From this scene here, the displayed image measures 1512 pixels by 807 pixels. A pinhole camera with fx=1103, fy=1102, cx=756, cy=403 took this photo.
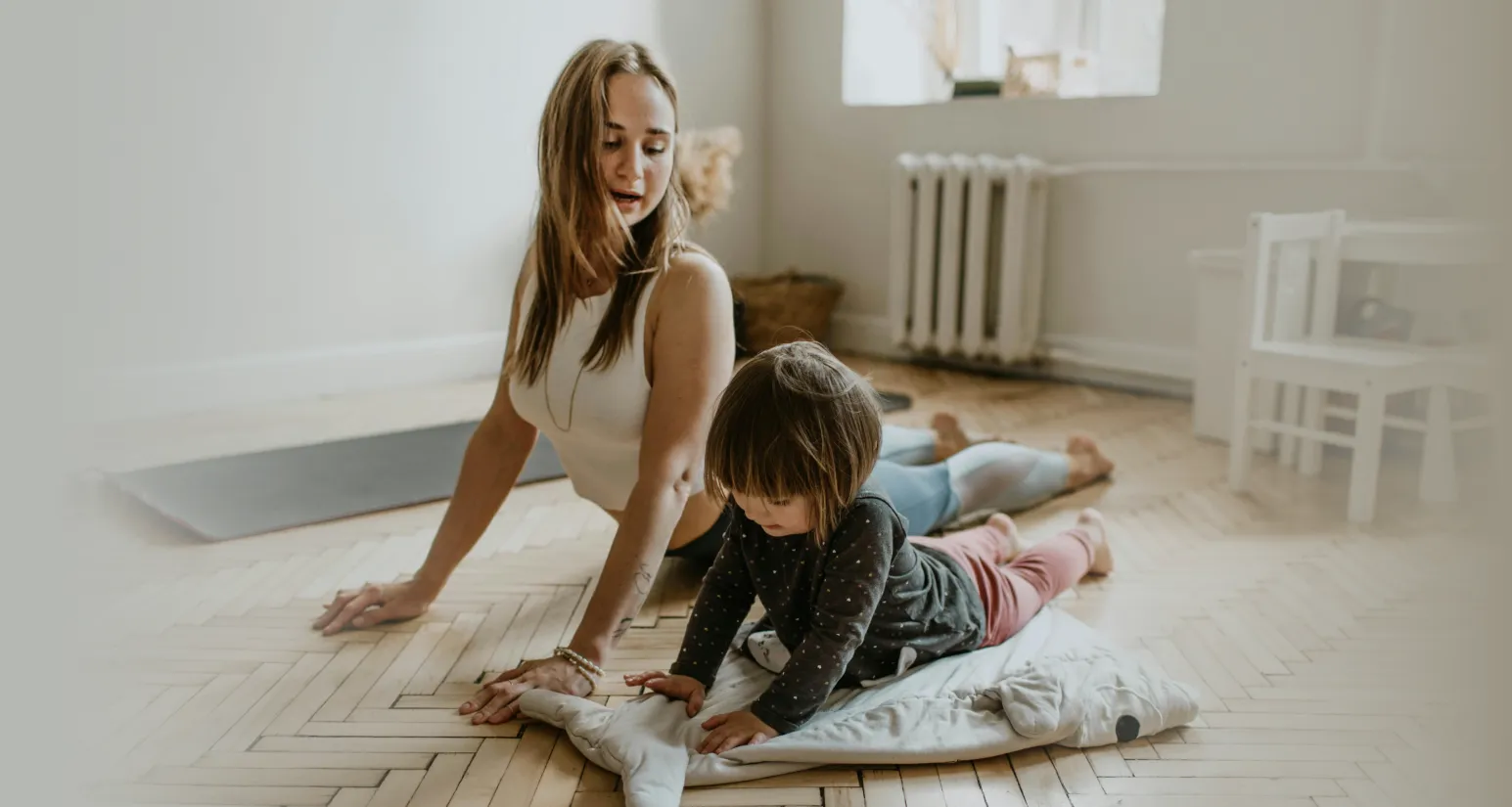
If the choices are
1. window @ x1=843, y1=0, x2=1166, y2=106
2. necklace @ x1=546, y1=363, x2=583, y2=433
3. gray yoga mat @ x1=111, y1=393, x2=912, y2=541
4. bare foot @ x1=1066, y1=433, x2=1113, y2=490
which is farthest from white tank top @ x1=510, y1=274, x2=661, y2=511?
window @ x1=843, y1=0, x2=1166, y2=106

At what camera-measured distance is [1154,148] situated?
135 inches

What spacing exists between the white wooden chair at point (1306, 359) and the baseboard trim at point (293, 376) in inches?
99.0

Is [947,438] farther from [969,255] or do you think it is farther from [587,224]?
[969,255]

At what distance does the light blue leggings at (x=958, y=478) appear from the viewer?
1986mm

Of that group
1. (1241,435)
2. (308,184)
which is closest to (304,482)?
(308,184)

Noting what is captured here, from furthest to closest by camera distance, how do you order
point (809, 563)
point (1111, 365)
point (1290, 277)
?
point (1111, 365), point (1290, 277), point (809, 563)

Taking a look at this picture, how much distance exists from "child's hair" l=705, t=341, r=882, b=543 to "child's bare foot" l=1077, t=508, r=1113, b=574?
821mm

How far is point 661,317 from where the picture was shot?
61.4 inches

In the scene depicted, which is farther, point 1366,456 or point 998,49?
point 998,49

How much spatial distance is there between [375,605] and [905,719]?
88cm

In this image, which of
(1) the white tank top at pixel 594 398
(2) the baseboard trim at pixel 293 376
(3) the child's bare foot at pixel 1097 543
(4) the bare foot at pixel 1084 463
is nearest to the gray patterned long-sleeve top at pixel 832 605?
(1) the white tank top at pixel 594 398

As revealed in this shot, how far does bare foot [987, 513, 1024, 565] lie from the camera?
1895 millimetres

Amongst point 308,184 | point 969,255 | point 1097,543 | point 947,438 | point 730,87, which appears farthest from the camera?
point 730,87

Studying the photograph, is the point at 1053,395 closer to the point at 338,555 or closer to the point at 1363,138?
the point at 1363,138
